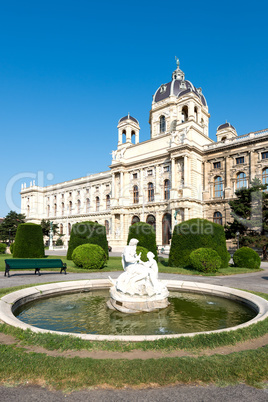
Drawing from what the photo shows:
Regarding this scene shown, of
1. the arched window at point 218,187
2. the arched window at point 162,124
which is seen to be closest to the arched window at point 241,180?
the arched window at point 218,187

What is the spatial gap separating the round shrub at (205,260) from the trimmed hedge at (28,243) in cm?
1253

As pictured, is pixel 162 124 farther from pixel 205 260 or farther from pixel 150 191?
pixel 205 260

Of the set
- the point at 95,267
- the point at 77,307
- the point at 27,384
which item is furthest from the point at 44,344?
the point at 95,267

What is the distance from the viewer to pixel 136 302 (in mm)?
7133

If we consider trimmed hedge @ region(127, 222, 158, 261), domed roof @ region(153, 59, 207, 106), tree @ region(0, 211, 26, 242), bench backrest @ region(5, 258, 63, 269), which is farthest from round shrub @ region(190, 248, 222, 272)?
tree @ region(0, 211, 26, 242)

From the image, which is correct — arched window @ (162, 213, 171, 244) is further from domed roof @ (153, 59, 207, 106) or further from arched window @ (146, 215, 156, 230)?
domed roof @ (153, 59, 207, 106)

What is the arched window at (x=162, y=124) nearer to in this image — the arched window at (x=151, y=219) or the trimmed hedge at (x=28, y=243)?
the arched window at (x=151, y=219)

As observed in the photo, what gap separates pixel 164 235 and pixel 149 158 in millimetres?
13235

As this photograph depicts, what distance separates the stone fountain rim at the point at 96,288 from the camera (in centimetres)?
474

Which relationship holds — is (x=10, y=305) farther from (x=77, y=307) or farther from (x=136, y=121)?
(x=136, y=121)

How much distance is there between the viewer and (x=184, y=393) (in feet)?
11.0

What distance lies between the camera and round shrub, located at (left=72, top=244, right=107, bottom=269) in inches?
616

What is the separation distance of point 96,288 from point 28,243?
1262 centimetres

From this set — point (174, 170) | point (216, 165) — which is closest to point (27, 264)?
point (174, 170)
